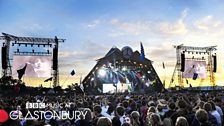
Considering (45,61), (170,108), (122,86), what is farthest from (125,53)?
(170,108)

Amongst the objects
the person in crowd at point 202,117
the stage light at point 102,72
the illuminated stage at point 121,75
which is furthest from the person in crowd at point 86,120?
the stage light at point 102,72

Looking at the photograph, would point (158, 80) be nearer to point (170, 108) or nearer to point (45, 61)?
point (45, 61)

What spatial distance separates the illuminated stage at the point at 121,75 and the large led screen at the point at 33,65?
1387 centimetres

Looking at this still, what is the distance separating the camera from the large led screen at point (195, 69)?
4331cm

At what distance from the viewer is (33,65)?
106 ft

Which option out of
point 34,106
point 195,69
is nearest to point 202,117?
point 34,106

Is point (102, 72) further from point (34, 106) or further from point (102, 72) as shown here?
point (34, 106)

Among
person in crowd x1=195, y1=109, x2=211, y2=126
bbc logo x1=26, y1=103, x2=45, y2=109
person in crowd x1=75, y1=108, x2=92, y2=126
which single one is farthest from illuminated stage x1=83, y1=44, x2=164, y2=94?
person in crowd x1=195, y1=109, x2=211, y2=126

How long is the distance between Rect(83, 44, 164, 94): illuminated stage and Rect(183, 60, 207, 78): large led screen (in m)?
6.67

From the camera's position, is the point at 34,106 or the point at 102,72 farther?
the point at 102,72

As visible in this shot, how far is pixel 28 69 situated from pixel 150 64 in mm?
25856

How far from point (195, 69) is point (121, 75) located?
1173cm

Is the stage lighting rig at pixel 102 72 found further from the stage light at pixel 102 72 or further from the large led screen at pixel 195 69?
the large led screen at pixel 195 69

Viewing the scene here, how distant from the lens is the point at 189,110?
21.7 ft
